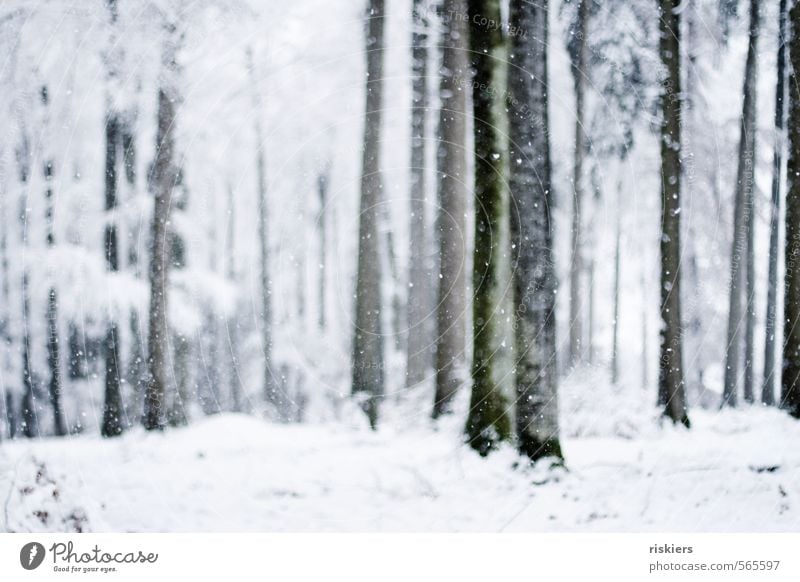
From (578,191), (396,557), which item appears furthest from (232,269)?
(578,191)

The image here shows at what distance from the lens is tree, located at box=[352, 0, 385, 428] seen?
509 centimetres

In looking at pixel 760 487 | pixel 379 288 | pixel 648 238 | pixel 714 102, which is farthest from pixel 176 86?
pixel 760 487

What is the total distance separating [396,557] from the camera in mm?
4219

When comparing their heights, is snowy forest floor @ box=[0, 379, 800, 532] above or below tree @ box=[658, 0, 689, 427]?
below

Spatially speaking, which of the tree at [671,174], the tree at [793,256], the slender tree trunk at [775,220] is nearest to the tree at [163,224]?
the tree at [671,174]

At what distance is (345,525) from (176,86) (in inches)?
158

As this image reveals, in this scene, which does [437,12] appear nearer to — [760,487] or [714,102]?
[714,102]

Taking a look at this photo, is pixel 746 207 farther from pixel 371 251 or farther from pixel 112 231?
pixel 112 231

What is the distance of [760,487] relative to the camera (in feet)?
15.0

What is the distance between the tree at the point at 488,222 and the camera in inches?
180

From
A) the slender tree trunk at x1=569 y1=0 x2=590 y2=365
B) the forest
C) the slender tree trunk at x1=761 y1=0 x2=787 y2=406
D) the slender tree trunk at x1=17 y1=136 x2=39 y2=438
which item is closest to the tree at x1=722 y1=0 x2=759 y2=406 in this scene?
the forest

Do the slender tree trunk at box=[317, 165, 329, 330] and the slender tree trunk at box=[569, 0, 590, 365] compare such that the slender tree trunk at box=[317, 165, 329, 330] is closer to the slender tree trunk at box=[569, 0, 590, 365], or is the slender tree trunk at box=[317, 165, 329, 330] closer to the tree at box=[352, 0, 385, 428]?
the tree at box=[352, 0, 385, 428]

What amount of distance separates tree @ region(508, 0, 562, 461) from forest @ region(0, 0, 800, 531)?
0.07 ft

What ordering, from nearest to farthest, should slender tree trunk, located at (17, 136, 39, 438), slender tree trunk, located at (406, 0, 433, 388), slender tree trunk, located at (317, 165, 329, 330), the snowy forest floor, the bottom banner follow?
the bottom banner → the snowy forest floor → slender tree trunk, located at (17, 136, 39, 438) → slender tree trunk, located at (406, 0, 433, 388) → slender tree trunk, located at (317, 165, 329, 330)
